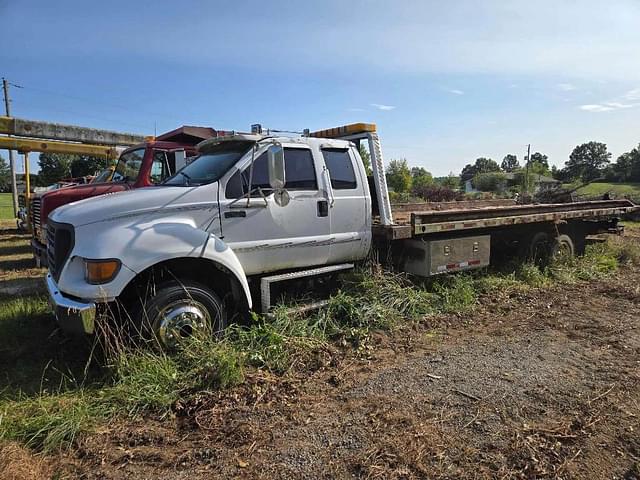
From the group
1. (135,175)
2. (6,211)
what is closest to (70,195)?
(135,175)

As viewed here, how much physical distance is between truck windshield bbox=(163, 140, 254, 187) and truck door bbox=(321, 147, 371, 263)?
1.10 meters

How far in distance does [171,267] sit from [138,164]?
4.82 meters

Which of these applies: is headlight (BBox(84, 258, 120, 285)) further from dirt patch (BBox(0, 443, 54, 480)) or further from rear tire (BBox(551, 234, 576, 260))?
rear tire (BBox(551, 234, 576, 260))

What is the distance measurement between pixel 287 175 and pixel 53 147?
38.5 ft

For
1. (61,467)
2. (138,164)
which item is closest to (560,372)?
(61,467)

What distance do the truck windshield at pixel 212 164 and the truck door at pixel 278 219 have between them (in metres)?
0.17

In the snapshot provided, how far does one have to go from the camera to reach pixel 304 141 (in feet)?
17.6

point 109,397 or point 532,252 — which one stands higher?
point 532,252

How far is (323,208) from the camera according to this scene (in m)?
5.33

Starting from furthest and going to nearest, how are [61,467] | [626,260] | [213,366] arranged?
[626,260] < [213,366] < [61,467]

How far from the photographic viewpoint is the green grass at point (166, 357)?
11.0 ft

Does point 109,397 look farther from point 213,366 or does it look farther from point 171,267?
point 171,267

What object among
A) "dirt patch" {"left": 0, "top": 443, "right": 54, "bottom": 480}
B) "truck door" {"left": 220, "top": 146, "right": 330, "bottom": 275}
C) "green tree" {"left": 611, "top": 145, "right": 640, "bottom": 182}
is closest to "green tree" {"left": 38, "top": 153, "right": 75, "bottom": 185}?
"truck door" {"left": 220, "top": 146, "right": 330, "bottom": 275}

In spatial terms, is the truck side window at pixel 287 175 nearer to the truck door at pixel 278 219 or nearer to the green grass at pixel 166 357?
the truck door at pixel 278 219
